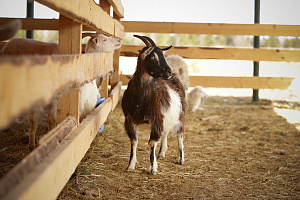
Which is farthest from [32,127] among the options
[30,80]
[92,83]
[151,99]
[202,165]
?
[30,80]

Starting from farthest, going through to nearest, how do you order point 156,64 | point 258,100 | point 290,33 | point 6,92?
point 258,100 < point 290,33 < point 156,64 < point 6,92

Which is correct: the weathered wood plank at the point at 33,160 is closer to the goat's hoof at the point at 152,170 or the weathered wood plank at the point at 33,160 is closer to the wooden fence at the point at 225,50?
the goat's hoof at the point at 152,170

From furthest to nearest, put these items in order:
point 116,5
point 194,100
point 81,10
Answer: point 194,100, point 116,5, point 81,10

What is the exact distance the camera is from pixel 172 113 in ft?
13.5

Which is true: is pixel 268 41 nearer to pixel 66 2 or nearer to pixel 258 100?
pixel 258 100

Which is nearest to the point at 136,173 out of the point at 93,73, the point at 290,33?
the point at 93,73

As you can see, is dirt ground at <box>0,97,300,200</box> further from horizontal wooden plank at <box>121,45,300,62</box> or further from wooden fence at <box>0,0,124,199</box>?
horizontal wooden plank at <box>121,45,300,62</box>

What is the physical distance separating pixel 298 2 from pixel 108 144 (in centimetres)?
961

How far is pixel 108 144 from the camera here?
508 centimetres

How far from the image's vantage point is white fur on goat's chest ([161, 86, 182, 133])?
13.1ft

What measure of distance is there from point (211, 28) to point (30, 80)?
7607 mm

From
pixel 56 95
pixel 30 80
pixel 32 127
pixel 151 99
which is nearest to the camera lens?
pixel 30 80

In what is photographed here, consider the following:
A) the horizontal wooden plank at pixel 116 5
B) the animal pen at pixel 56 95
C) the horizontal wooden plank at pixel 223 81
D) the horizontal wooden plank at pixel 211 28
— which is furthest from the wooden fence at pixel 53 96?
the horizontal wooden plank at pixel 223 81

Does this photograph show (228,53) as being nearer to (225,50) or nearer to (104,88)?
(225,50)
